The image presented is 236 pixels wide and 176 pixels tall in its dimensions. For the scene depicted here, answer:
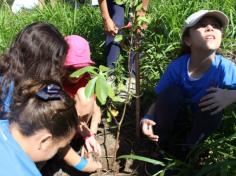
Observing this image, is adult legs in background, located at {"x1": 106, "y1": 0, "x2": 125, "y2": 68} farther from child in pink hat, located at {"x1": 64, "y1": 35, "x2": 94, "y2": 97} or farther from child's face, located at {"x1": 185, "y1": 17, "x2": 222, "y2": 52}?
child's face, located at {"x1": 185, "y1": 17, "x2": 222, "y2": 52}

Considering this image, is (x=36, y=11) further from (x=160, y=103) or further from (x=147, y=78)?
(x=160, y=103)

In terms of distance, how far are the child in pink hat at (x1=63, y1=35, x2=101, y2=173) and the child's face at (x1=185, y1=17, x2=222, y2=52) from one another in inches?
21.5

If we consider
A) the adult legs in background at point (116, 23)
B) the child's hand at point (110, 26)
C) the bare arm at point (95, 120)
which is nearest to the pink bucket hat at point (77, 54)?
the bare arm at point (95, 120)

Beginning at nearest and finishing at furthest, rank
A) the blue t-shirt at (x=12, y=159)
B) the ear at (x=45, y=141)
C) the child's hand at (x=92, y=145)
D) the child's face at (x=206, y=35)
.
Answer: the blue t-shirt at (x=12, y=159) < the ear at (x=45, y=141) < the child's face at (x=206, y=35) < the child's hand at (x=92, y=145)

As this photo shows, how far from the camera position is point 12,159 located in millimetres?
1429

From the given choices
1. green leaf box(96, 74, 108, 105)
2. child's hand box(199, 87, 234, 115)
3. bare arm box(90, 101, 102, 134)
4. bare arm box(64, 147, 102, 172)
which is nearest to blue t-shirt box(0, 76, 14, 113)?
bare arm box(64, 147, 102, 172)

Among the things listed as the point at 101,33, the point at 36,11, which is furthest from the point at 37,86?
the point at 36,11

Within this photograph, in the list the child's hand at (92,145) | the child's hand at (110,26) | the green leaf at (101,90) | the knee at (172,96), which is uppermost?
the child's hand at (110,26)

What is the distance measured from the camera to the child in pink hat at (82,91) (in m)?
2.31

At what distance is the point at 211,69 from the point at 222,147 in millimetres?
395

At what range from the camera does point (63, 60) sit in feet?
7.30

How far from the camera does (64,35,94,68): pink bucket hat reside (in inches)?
90.4

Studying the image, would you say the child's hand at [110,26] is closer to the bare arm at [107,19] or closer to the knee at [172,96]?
the bare arm at [107,19]

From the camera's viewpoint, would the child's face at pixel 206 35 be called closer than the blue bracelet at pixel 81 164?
Yes
